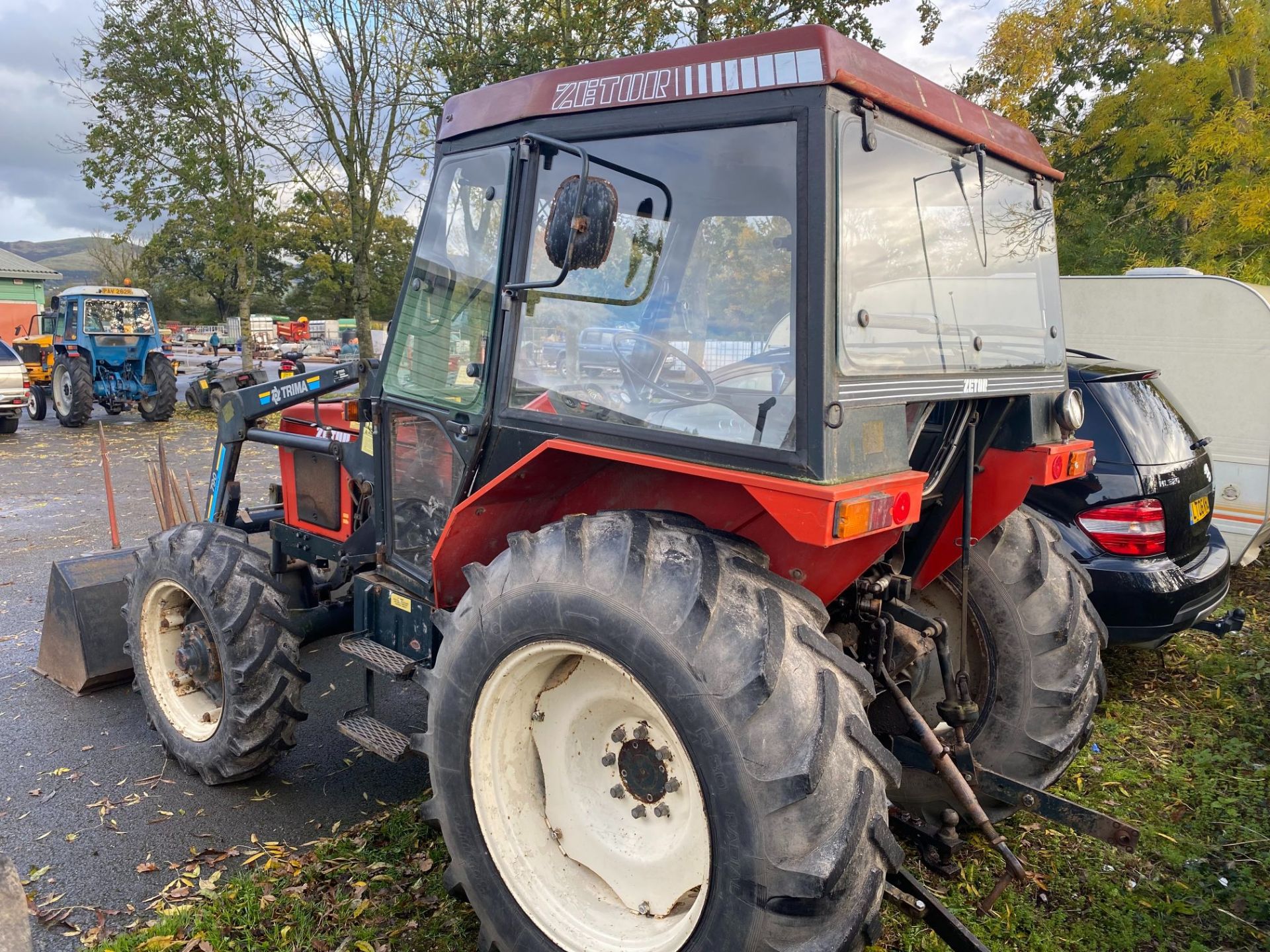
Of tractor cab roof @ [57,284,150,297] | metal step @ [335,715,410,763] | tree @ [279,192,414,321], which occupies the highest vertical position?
tree @ [279,192,414,321]

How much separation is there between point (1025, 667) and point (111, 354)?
17.9 metres

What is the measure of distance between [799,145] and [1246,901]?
121 inches

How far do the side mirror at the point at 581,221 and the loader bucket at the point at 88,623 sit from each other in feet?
11.2

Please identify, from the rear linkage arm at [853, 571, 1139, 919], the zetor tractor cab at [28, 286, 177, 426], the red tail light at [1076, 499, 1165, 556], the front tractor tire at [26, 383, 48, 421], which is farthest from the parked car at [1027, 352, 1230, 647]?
the front tractor tire at [26, 383, 48, 421]

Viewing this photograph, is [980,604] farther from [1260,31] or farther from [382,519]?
[1260,31]

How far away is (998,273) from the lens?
8.98 ft

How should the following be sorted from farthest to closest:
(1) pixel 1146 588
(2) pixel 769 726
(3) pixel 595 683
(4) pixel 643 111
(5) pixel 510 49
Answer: (5) pixel 510 49 → (1) pixel 1146 588 → (3) pixel 595 683 → (4) pixel 643 111 → (2) pixel 769 726

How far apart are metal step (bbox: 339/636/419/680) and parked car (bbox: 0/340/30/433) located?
1447 cm

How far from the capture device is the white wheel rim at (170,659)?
3.79 m

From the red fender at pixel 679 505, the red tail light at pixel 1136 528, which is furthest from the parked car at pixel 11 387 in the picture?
the red tail light at pixel 1136 528

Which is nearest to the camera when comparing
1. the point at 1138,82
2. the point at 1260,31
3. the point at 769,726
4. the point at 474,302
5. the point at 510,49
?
the point at 769,726

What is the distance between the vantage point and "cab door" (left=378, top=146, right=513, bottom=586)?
284 centimetres

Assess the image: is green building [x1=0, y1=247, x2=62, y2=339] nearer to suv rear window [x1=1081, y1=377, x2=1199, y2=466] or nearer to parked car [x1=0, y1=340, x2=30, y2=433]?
parked car [x1=0, y1=340, x2=30, y2=433]

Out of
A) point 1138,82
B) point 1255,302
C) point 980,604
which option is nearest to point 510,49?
point 1138,82
